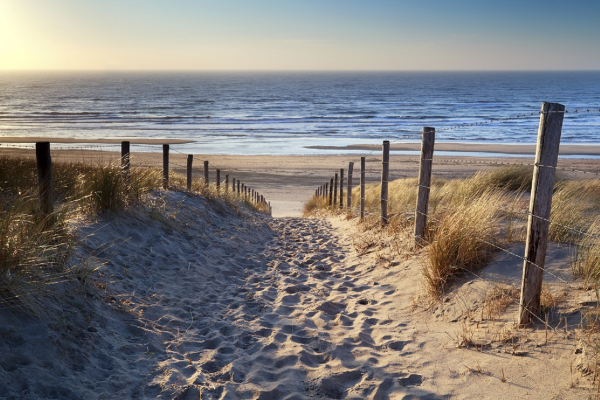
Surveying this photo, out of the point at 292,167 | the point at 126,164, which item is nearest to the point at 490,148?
the point at 292,167

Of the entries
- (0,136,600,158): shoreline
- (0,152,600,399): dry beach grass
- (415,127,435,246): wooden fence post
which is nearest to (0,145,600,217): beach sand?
(0,136,600,158): shoreline

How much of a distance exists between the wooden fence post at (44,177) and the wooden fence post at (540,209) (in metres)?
4.76

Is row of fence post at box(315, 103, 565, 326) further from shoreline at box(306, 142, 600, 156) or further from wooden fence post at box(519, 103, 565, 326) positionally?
shoreline at box(306, 142, 600, 156)

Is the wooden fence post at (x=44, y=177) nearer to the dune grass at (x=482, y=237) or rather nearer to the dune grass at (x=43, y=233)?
the dune grass at (x=43, y=233)

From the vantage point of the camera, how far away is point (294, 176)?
24.6 m

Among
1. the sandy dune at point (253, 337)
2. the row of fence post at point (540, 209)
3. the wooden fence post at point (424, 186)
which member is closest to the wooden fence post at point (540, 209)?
the row of fence post at point (540, 209)

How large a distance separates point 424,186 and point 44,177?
15.8ft

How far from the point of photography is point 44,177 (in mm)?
4805

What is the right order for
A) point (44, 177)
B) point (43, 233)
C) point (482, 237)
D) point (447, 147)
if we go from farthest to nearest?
point (447, 147) < point (482, 237) < point (44, 177) < point (43, 233)

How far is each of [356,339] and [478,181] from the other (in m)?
6.17

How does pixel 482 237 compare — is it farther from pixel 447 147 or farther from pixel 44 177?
pixel 447 147

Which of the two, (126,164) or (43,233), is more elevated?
(126,164)

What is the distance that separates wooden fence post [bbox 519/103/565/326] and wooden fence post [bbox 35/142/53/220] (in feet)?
15.6

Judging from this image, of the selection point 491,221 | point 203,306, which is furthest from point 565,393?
point 203,306
